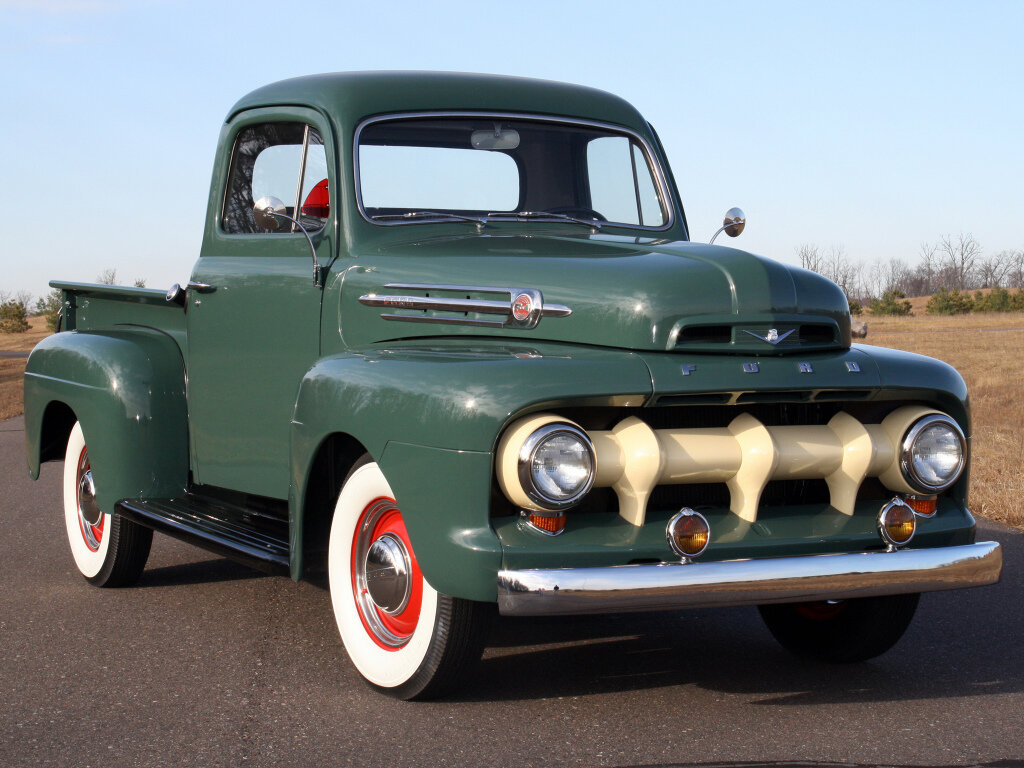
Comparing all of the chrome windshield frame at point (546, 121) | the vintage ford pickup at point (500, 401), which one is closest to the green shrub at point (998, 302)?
the chrome windshield frame at point (546, 121)

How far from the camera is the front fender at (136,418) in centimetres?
488

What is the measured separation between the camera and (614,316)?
3.47 meters

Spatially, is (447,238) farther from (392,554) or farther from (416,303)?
(392,554)

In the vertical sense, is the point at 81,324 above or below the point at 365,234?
below

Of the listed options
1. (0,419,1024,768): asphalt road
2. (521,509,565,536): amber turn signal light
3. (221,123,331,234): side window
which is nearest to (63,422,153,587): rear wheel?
(0,419,1024,768): asphalt road

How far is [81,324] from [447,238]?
97.1 inches

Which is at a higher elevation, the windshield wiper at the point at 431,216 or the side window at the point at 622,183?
the side window at the point at 622,183

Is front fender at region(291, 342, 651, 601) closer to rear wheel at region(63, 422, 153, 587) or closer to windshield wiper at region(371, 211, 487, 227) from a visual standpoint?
windshield wiper at region(371, 211, 487, 227)

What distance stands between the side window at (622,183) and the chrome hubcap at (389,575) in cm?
190

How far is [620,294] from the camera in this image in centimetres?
350

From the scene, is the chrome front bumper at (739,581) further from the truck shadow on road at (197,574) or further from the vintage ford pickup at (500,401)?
the truck shadow on road at (197,574)

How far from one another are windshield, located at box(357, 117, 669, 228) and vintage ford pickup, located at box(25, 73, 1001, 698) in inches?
0.5

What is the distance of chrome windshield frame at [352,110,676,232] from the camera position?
4.31m

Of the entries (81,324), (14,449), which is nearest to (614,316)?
(81,324)
